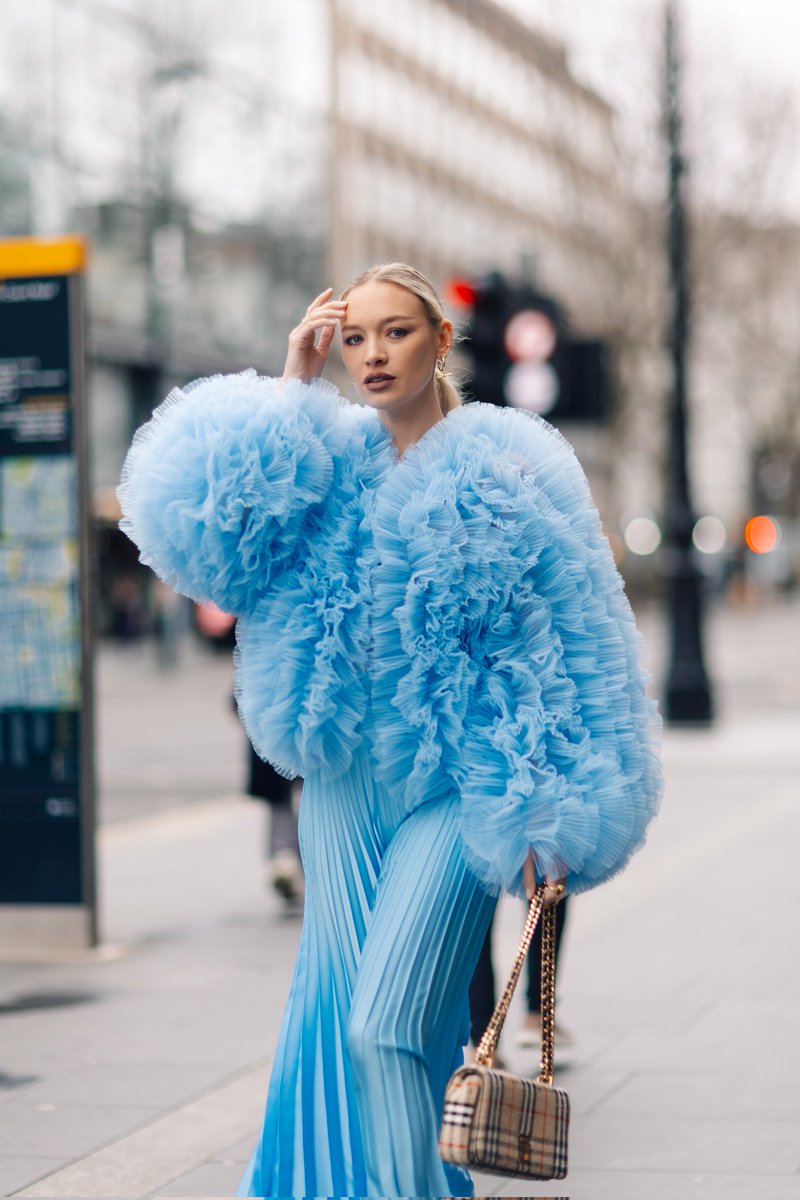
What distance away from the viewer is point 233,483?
11.3ft

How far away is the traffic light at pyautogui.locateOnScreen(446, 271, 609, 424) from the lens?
10891 millimetres

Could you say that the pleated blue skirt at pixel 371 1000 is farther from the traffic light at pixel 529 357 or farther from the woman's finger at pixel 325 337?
the traffic light at pixel 529 357

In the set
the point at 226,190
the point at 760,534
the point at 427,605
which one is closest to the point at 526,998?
the point at 427,605

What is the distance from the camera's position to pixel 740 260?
1623 inches

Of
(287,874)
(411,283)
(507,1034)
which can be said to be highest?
(411,283)

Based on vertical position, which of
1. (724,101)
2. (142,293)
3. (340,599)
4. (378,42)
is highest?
(378,42)

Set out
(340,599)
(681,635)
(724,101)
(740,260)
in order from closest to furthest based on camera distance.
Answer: (340,599) < (681,635) < (724,101) < (740,260)

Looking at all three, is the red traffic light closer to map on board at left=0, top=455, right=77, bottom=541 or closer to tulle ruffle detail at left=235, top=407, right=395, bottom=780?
map on board at left=0, top=455, right=77, bottom=541

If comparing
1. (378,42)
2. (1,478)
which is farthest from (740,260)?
(1,478)

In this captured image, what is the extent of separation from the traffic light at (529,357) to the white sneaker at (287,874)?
3.60 m

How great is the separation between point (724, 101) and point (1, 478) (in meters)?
27.7

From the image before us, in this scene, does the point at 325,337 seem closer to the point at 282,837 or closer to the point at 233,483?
the point at 233,483

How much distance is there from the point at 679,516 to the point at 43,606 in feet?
36.5

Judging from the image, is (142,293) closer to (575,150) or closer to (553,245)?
(575,150)
